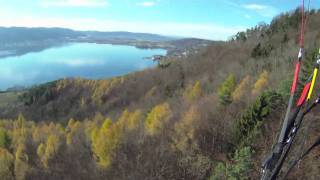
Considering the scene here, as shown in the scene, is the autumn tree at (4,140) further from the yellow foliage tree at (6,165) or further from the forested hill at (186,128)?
the yellow foliage tree at (6,165)

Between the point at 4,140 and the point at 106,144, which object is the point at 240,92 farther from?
the point at 4,140

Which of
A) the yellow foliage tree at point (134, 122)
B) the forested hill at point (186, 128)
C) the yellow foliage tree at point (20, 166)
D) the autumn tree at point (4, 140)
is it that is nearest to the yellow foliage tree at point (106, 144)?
the forested hill at point (186, 128)

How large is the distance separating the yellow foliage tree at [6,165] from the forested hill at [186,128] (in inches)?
7.2

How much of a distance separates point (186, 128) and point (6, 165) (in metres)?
39.8

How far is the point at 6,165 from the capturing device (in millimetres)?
73312

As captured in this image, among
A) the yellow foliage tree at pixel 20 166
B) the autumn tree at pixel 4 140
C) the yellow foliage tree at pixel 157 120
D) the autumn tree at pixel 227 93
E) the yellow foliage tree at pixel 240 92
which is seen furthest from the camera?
the autumn tree at pixel 4 140

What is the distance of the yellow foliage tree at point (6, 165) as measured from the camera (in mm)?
72294

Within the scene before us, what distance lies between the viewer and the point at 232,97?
53.4 meters

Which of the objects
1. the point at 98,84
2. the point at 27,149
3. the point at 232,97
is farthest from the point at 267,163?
the point at 98,84

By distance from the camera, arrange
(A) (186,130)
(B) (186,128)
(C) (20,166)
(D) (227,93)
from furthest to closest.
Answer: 1. (C) (20,166)
2. (D) (227,93)
3. (B) (186,128)
4. (A) (186,130)

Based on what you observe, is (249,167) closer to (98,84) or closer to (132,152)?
(132,152)

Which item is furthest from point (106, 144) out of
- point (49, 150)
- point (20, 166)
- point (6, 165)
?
point (6, 165)

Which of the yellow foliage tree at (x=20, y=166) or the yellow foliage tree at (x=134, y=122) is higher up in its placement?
the yellow foliage tree at (x=134, y=122)

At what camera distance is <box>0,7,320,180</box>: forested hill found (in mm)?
32688
